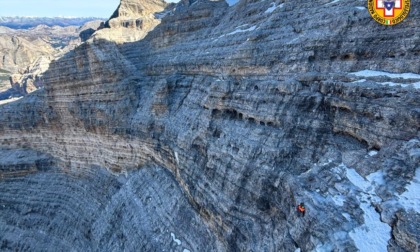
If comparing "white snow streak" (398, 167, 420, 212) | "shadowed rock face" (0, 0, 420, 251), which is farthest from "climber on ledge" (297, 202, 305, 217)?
"white snow streak" (398, 167, 420, 212)

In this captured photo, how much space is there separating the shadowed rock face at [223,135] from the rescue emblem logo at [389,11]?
2.07ft

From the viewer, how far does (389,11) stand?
19.2 meters

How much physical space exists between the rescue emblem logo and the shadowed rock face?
631 millimetres

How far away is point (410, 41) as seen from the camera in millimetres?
17438

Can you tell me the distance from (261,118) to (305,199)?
815 cm

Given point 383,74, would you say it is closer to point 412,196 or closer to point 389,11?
point 389,11

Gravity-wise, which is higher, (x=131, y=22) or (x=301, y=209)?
(x=131, y=22)

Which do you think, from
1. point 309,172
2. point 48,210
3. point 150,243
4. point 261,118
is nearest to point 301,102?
point 261,118

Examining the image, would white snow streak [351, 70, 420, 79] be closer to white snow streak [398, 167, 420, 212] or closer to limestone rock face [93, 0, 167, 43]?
white snow streak [398, 167, 420, 212]

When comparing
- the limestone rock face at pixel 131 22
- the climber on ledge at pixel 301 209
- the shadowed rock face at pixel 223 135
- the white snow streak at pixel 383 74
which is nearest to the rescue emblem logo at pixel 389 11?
the shadowed rock face at pixel 223 135

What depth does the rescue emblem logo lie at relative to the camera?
18703mm

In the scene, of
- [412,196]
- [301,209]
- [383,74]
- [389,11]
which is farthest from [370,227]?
[389,11]

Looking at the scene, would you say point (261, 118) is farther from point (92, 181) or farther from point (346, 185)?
point (92, 181)

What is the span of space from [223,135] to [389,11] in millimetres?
13779
